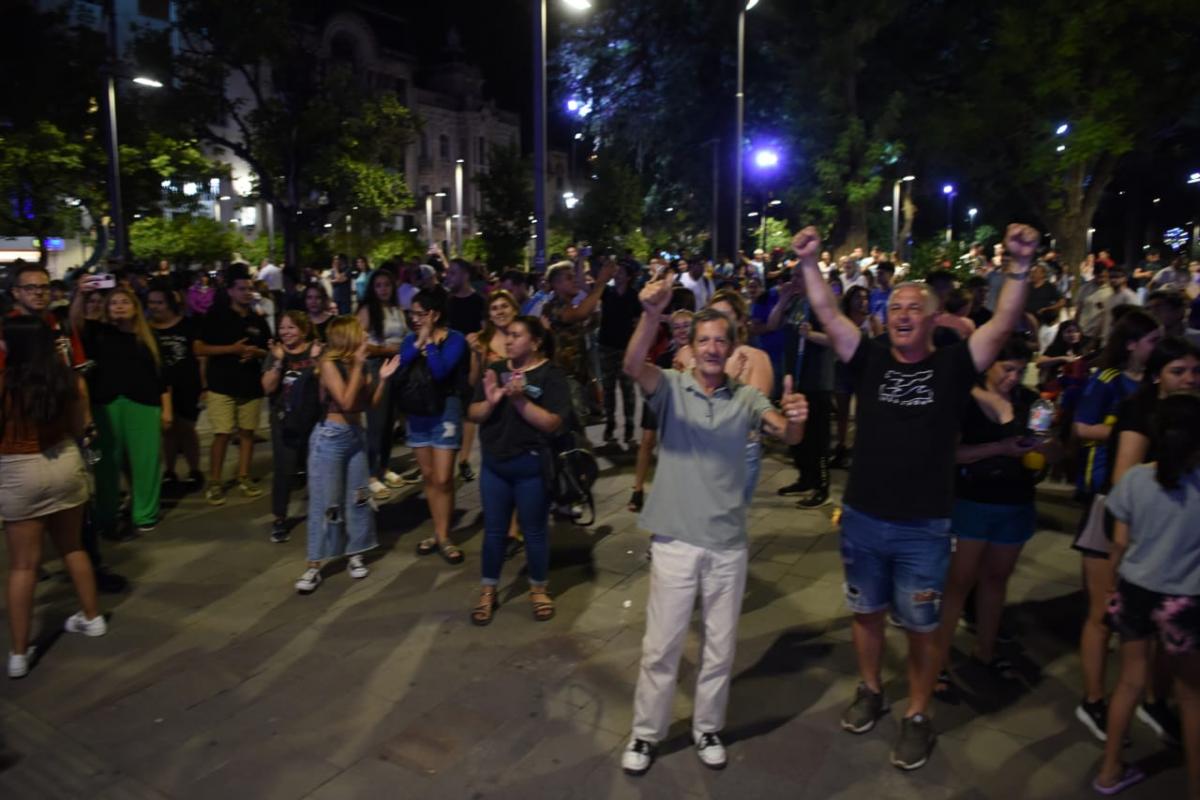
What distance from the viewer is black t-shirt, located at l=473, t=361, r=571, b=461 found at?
4953 mm

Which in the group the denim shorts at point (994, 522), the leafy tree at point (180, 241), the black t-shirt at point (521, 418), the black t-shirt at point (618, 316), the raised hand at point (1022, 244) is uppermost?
the leafy tree at point (180, 241)

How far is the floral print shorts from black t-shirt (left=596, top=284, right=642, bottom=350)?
6.21 m

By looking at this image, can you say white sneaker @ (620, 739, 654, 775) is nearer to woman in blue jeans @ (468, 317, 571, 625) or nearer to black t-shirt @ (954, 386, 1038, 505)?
woman in blue jeans @ (468, 317, 571, 625)

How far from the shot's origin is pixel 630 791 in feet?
11.8

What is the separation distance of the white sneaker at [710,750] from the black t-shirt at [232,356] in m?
5.11

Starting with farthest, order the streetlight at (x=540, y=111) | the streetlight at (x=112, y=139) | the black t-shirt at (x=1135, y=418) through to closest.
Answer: the streetlight at (x=112, y=139), the streetlight at (x=540, y=111), the black t-shirt at (x=1135, y=418)

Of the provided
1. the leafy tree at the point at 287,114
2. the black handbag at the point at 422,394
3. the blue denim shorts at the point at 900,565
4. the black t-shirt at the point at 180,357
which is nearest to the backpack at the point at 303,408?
the black handbag at the point at 422,394

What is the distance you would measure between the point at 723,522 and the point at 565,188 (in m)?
79.9

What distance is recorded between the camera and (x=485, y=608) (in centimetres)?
516

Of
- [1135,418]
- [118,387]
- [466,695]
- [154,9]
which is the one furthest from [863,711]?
[154,9]

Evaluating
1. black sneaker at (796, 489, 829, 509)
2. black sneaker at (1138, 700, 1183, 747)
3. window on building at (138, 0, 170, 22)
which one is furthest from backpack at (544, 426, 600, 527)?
window on building at (138, 0, 170, 22)

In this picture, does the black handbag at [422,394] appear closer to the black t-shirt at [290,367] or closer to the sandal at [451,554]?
the black t-shirt at [290,367]

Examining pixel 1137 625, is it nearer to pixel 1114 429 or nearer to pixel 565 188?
pixel 1114 429

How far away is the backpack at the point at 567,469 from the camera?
17.0ft
